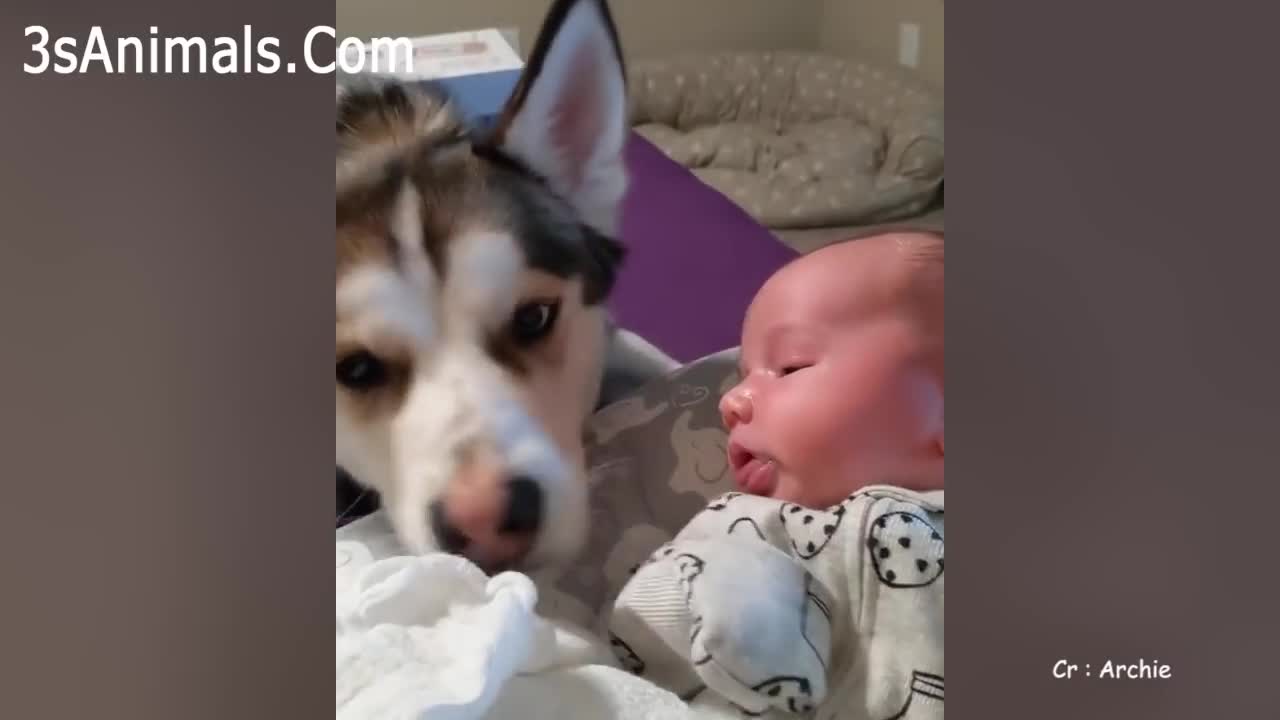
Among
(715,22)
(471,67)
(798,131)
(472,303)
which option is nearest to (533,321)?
(472,303)

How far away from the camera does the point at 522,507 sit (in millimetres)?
561

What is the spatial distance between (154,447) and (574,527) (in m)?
0.21

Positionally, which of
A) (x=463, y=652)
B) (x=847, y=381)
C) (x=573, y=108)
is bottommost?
(x=463, y=652)

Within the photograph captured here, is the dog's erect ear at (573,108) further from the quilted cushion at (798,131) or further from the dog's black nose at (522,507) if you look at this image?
the dog's black nose at (522,507)

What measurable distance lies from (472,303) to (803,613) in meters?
0.22

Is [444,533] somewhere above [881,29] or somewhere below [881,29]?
below

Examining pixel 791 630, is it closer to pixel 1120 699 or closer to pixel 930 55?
pixel 1120 699

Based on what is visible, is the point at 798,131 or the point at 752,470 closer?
the point at 752,470

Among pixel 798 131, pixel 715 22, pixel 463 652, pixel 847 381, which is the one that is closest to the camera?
pixel 463 652

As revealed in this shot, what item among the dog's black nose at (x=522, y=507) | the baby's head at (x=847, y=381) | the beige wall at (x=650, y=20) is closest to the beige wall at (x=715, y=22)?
the beige wall at (x=650, y=20)

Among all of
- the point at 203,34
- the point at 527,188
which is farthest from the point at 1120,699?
the point at 203,34

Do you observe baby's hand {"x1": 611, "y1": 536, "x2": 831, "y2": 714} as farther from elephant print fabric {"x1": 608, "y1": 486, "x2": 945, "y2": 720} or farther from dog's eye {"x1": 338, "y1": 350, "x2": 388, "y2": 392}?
dog's eye {"x1": 338, "y1": 350, "x2": 388, "y2": 392}

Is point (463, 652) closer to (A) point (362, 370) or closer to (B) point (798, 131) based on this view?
(A) point (362, 370)

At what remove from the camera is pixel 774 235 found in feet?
2.77
